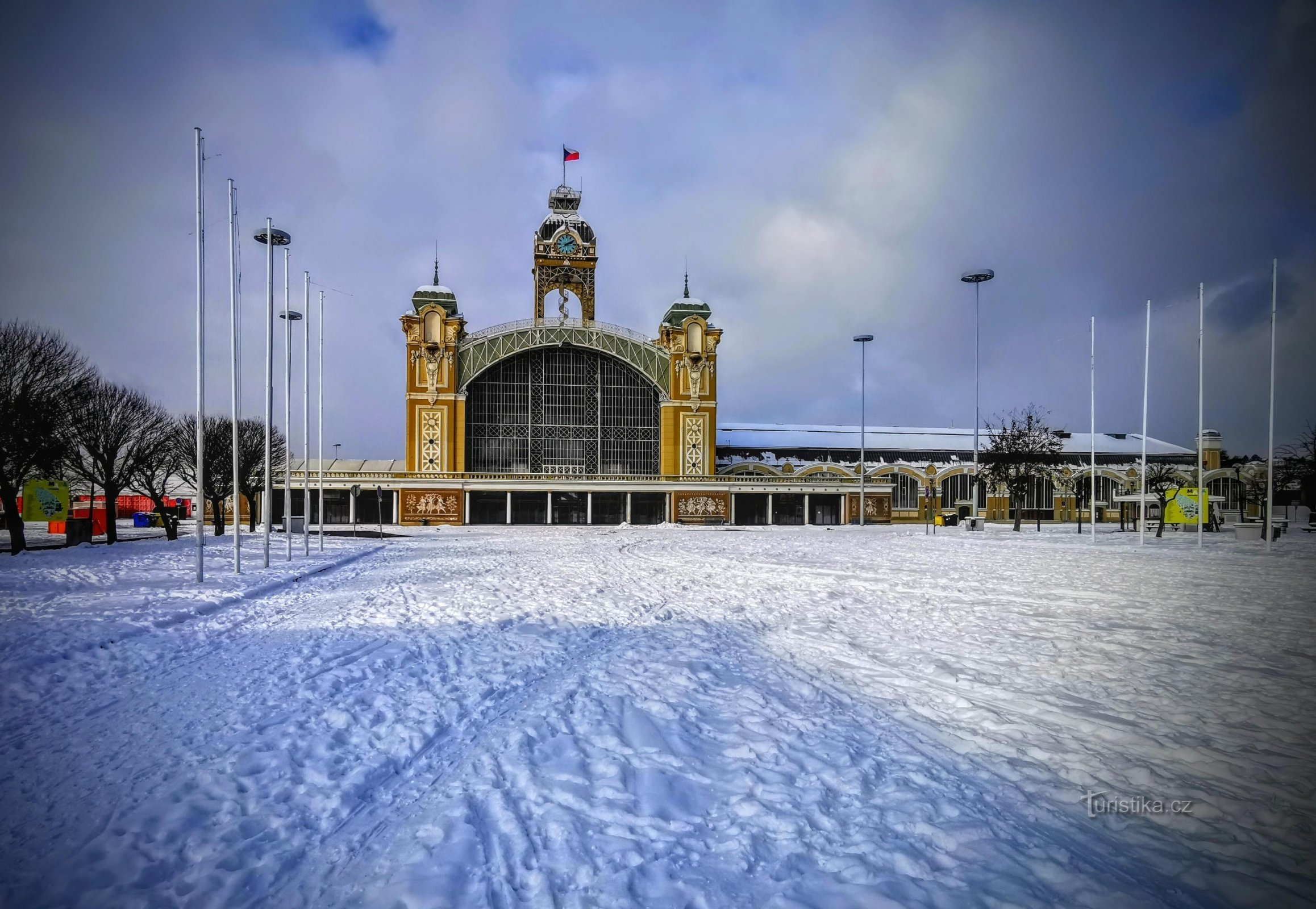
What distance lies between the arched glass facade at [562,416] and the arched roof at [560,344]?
79cm

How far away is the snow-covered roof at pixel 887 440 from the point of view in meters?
81.8

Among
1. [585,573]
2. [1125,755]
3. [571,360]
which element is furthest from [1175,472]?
[1125,755]

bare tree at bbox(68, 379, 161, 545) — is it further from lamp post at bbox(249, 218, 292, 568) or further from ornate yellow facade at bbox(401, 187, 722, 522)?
ornate yellow facade at bbox(401, 187, 722, 522)

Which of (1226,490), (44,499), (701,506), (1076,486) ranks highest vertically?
(44,499)

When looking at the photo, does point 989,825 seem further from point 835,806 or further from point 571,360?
point 571,360

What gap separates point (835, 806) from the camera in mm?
5191

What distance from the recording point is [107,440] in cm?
3309

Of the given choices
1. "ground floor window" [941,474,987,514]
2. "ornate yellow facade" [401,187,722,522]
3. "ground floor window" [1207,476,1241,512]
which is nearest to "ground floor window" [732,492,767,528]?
"ornate yellow facade" [401,187,722,522]

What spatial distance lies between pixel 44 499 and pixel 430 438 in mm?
34984

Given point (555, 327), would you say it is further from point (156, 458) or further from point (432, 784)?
point (432, 784)

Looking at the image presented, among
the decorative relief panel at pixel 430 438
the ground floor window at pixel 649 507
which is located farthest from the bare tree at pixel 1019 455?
the decorative relief panel at pixel 430 438

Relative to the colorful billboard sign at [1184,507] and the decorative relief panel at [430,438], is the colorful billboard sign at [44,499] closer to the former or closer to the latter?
the decorative relief panel at [430,438]

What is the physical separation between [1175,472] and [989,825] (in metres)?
90.8

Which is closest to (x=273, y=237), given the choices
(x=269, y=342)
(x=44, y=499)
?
(x=269, y=342)
